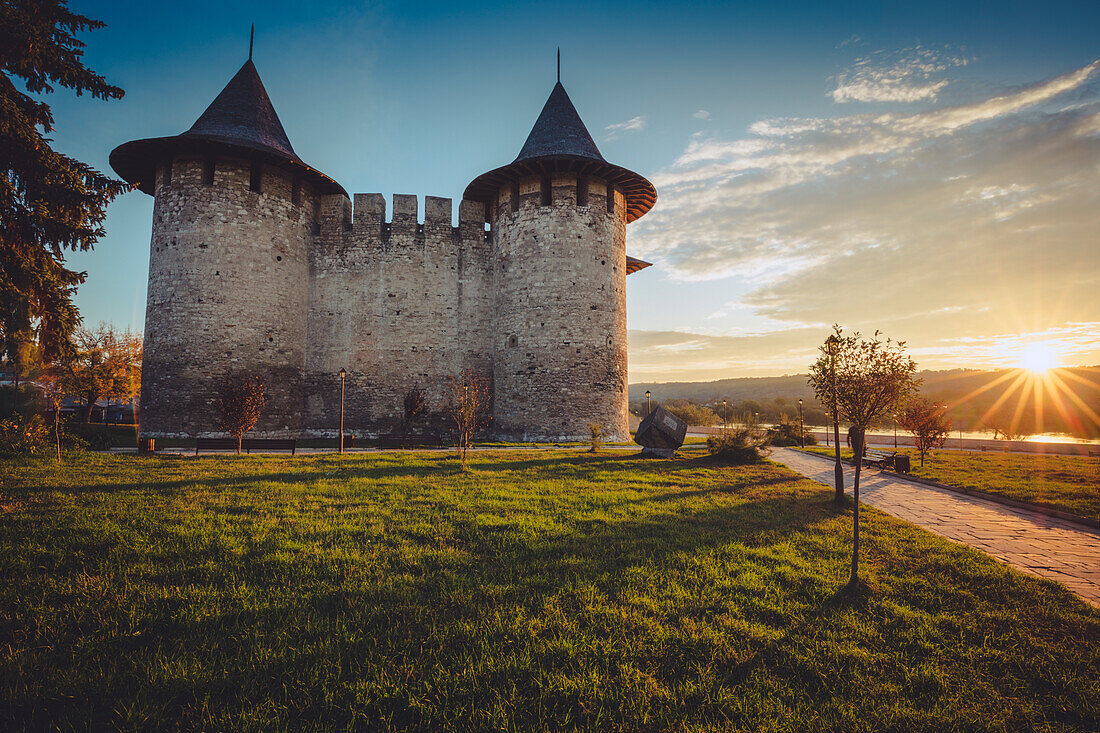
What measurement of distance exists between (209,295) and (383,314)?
21.9 ft

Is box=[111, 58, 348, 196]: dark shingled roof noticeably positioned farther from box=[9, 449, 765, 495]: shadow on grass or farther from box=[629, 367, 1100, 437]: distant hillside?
box=[629, 367, 1100, 437]: distant hillside

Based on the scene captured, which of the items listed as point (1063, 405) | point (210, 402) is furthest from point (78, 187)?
point (1063, 405)

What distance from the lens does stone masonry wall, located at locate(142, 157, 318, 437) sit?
18.0m

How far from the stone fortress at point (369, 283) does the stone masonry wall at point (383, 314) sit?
A: 2.6 inches

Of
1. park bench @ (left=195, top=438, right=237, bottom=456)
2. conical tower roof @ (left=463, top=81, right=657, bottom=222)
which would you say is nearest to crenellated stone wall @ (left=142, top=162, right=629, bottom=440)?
conical tower roof @ (left=463, top=81, right=657, bottom=222)

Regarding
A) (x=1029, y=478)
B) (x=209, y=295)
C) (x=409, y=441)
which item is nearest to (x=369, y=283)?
(x=209, y=295)

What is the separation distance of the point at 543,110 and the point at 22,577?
927 inches

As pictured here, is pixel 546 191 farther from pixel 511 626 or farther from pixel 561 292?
pixel 511 626

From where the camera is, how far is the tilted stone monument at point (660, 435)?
14.2 m

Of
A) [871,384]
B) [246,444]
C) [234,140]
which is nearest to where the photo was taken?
[871,384]

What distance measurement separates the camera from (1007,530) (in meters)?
6.67

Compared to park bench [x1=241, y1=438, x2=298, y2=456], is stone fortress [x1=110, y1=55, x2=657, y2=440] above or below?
above

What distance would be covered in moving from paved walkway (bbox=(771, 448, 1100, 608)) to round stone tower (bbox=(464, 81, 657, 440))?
35.8 ft

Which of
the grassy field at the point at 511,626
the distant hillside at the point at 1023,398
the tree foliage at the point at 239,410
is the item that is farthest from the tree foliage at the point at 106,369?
the distant hillside at the point at 1023,398
